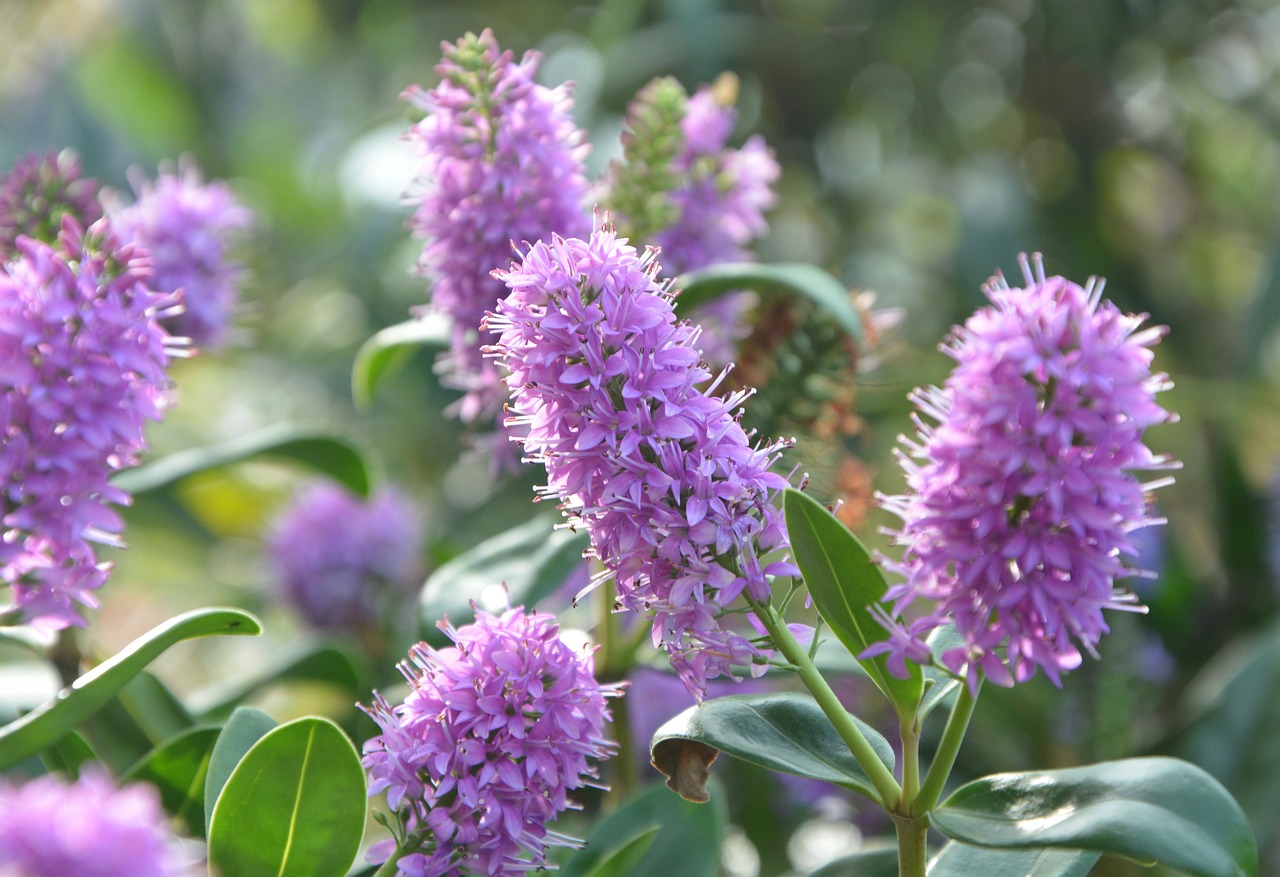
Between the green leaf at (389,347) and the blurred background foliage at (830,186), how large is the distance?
2.29 feet

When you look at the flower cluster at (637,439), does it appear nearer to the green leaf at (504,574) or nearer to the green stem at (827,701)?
the green stem at (827,701)

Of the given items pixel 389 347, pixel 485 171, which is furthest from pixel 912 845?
pixel 389 347

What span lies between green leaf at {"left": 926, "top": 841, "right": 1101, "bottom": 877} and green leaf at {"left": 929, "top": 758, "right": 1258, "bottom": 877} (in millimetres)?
62

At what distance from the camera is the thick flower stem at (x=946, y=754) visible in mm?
693

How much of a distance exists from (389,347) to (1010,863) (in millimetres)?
668

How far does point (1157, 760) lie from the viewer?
691 mm

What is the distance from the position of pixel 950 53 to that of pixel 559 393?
1.92 metres

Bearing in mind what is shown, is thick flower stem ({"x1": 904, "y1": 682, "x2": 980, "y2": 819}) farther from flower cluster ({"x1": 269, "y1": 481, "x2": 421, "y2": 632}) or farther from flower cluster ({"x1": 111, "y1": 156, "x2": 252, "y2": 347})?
flower cluster ({"x1": 269, "y1": 481, "x2": 421, "y2": 632})

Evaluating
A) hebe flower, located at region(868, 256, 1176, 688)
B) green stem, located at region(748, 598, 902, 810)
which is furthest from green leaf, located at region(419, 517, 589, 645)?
hebe flower, located at region(868, 256, 1176, 688)

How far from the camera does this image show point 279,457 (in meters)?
1.21

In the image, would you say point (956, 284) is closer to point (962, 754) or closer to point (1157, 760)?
point (962, 754)

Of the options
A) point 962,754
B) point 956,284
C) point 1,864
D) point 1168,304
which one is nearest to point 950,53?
point 956,284

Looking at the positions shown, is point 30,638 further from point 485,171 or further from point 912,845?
point 912,845

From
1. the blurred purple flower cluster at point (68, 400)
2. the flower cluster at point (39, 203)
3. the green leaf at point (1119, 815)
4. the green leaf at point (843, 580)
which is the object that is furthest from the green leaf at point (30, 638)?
the green leaf at point (1119, 815)
